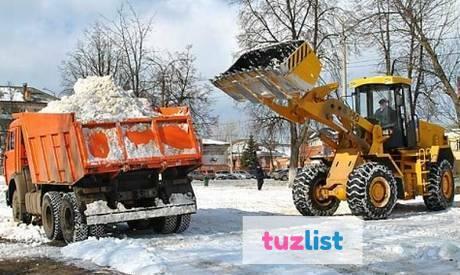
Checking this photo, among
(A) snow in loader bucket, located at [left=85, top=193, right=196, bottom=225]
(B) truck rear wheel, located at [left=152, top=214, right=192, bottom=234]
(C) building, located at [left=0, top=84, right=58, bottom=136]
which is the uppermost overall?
(C) building, located at [left=0, top=84, right=58, bottom=136]

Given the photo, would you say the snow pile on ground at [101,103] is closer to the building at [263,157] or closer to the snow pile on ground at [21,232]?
the snow pile on ground at [21,232]

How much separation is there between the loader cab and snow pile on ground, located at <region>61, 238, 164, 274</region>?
7.54 meters

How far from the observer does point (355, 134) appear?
52.1 feet

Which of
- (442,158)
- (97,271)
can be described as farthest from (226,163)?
(97,271)

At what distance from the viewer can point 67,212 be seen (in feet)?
41.4

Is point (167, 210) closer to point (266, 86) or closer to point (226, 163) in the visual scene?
point (266, 86)

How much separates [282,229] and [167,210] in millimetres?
2259

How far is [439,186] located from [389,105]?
2347 mm

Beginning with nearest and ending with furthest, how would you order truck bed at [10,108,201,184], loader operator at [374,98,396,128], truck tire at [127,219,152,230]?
truck bed at [10,108,201,184], truck tire at [127,219,152,230], loader operator at [374,98,396,128]

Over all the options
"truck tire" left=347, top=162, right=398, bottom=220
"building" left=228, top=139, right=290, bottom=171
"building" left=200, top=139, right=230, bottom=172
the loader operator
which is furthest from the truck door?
"building" left=228, top=139, right=290, bottom=171

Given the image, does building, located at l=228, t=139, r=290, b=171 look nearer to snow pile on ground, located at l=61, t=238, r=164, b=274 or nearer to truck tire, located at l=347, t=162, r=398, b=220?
truck tire, located at l=347, t=162, r=398, b=220

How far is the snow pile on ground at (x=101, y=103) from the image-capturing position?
12.7 metres

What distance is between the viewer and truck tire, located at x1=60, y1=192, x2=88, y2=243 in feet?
39.9

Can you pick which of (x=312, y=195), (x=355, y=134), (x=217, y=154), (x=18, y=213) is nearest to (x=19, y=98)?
(x=217, y=154)
